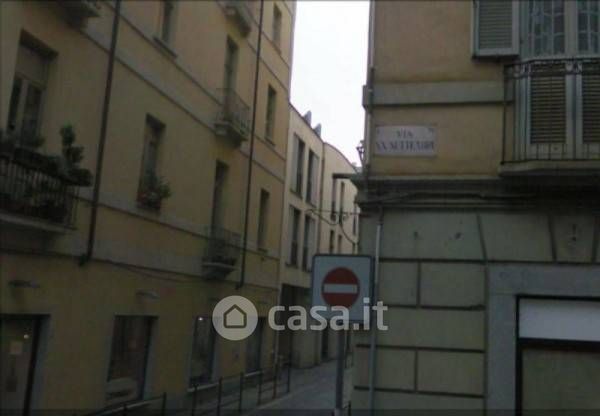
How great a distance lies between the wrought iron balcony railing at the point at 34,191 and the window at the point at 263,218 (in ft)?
35.9

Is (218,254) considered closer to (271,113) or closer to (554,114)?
(271,113)

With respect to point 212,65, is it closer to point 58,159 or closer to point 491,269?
point 58,159

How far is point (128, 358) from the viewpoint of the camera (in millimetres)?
13273

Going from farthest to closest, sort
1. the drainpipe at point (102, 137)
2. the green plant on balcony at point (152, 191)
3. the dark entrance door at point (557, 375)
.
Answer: the green plant on balcony at point (152, 191) < the drainpipe at point (102, 137) < the dark entrance door at point (557, 375)

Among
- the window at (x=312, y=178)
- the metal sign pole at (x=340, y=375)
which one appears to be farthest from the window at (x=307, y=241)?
the metal sign pole at (x=340, y=375)

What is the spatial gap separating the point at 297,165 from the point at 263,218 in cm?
622

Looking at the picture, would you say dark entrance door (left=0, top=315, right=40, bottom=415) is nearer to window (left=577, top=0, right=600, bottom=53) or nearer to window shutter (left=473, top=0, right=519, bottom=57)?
window shutter (left=473, top=0, right=519, bottom=57)

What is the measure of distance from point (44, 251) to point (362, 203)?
5.45 meters

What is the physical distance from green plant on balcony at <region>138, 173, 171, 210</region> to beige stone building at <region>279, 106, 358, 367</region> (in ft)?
32.0

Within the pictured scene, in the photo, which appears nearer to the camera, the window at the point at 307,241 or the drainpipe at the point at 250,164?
the drainpipe at the point at 250,164

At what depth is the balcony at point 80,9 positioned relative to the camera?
1050cm

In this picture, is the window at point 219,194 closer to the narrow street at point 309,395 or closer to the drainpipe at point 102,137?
the narrow street at point 309,395

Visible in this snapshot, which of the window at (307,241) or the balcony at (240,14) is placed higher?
the balcony at (240,14)

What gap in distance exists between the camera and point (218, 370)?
17328mm
